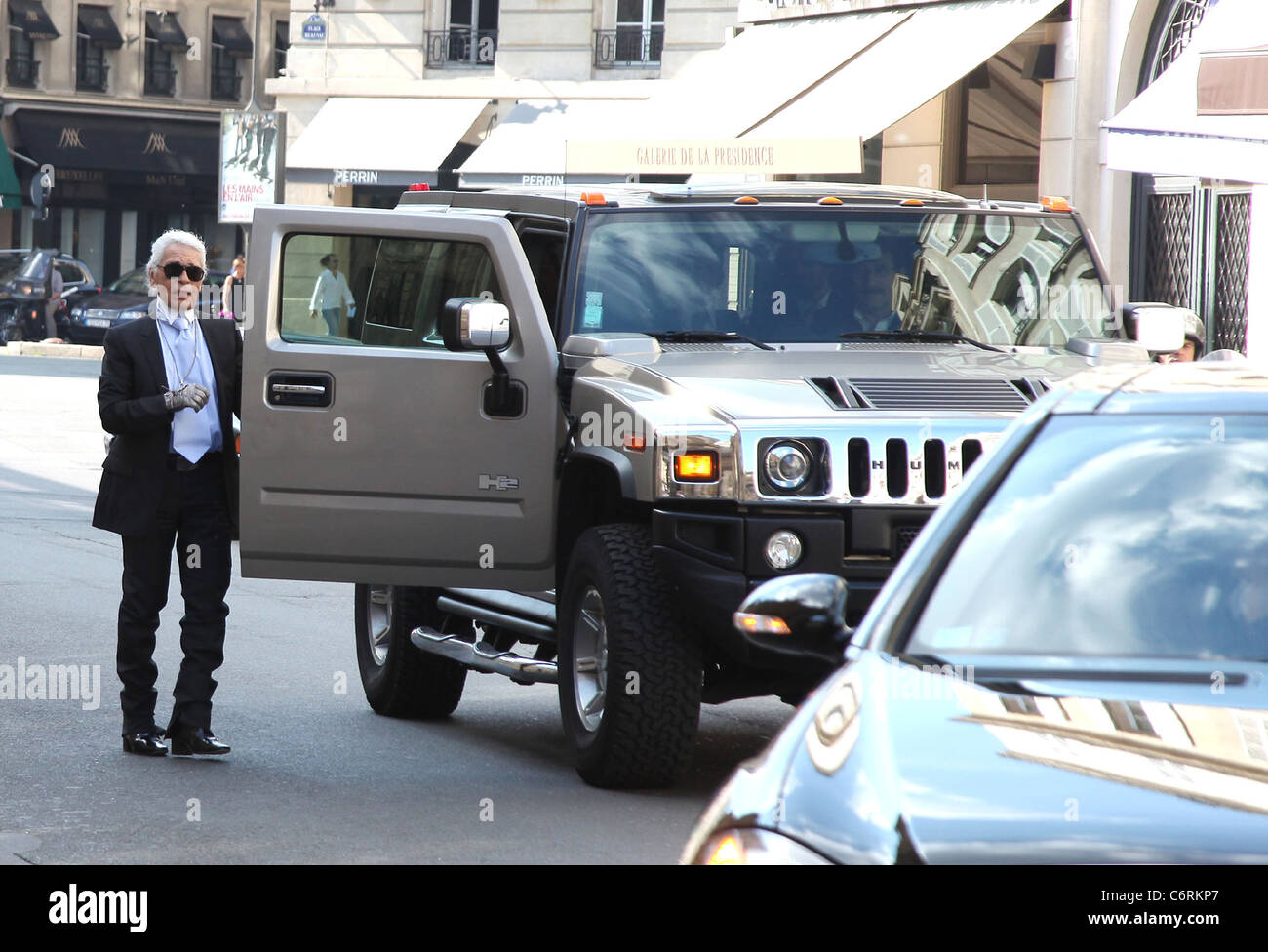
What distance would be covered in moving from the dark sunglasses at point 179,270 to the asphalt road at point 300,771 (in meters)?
1.79

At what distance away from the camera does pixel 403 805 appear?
6855 mm

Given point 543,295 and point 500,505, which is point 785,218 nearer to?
point 543,295

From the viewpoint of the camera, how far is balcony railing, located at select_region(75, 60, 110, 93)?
5525 centimetres

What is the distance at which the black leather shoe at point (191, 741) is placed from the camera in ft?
24.8

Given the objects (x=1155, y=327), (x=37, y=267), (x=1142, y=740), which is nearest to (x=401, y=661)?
(x=1155, y=327)

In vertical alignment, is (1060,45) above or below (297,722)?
above

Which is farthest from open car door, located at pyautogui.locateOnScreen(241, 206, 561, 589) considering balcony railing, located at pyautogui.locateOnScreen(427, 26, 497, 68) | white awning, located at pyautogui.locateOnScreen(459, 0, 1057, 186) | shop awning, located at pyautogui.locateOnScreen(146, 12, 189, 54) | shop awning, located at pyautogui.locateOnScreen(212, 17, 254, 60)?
shop awning, located at pyautogui.locateOnScreen(212, 17, 254, 60)

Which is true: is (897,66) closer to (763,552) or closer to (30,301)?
(763,552)

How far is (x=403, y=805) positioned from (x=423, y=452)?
131cm

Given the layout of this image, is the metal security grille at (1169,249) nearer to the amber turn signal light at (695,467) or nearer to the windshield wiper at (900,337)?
the windshield wiper at (900,337)

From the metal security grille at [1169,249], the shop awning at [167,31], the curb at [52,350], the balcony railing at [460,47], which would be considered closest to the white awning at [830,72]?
the metal security grille at [1169,249]

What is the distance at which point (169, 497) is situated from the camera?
7.53 meters

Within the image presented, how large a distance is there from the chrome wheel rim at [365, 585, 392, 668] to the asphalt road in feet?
0.89
